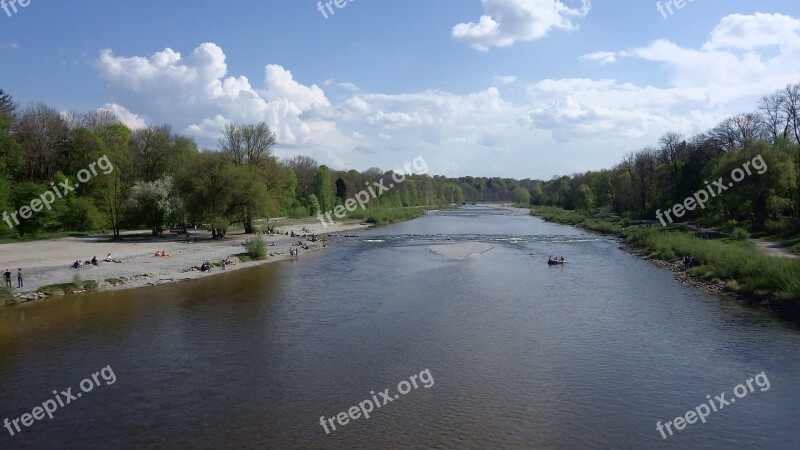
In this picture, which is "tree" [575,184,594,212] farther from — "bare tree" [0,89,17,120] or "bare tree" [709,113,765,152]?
"bare tree" [0,89,17,120]

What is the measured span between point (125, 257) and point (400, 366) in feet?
92.8

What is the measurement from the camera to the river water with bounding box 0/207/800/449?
13.2 m

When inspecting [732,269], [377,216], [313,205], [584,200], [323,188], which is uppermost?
[323,188]

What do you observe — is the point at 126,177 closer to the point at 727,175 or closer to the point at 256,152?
the point at 256,152

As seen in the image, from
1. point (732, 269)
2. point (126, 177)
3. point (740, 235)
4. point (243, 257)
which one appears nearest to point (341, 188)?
point (126, 177)

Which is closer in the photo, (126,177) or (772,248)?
(772,248)

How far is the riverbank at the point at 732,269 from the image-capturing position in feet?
82.0

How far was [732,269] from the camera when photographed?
31.5 meters

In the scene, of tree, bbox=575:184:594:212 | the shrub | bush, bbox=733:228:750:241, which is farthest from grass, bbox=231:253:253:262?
tree, bbox=575:184:594:212

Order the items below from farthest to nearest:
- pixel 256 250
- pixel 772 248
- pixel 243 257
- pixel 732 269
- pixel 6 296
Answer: pixel 256 250, pixel 243 257, pixel 772 248, pixel 732 269, pixel 6 296

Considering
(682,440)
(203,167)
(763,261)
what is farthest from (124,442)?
(203,167)

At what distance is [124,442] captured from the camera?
12.5 metres

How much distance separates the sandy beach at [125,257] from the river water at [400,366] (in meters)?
3.16

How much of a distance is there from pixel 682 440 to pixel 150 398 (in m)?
14.6
